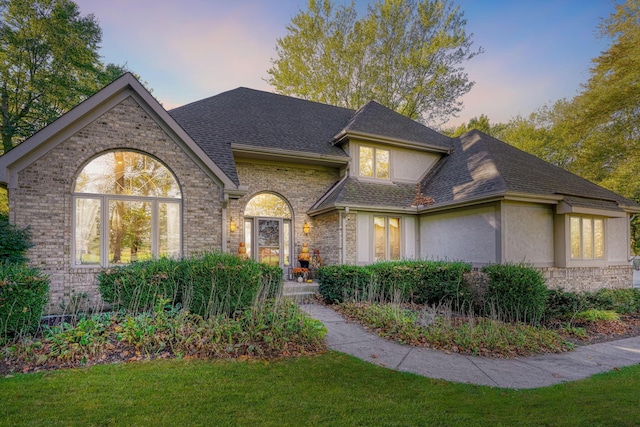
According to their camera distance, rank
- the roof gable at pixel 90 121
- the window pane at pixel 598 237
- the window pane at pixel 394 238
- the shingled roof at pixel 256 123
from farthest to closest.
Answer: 1. the window pane at pixel 394 238
2. the window pane at pixel 598 237
3. the shingled roof at pixel 256 123
4. the roof gable at pixel 90 121

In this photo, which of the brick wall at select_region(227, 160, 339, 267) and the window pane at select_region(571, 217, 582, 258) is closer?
the window pane at select_region(571, 217, 582, 258)

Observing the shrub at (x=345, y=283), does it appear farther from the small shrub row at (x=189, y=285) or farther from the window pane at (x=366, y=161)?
the window pane at (x=366, y=161)

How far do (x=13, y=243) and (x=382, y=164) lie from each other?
11.6 meters

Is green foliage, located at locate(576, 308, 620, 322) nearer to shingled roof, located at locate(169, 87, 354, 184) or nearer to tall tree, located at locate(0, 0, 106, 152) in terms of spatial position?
shingled roof, located at locate(169, 87, 354, 184)

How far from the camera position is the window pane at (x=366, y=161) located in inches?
525

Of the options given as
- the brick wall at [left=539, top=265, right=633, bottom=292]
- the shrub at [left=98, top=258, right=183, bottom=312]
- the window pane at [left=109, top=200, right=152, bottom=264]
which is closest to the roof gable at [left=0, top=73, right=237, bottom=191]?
the window pane at [left=109, top=200, right=152, bottom=264]

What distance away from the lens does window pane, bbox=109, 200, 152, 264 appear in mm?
8195

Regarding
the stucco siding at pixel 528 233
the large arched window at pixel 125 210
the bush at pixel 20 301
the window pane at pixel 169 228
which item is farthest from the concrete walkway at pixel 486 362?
the large arched window at pixel 125 210

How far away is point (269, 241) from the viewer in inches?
483

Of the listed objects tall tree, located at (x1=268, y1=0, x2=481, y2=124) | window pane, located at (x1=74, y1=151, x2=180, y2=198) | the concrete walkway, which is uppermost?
tall tree, located at (x1=268, y1=0, x2=481, y2=124)

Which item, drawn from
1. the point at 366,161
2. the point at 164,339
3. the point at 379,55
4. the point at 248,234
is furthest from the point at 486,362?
the point at 379,55

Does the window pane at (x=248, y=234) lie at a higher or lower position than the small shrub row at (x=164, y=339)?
higher

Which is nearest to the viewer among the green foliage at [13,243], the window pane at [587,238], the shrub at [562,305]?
the green foliage at [13,243]

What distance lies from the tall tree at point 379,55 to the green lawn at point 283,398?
71.0 feet
